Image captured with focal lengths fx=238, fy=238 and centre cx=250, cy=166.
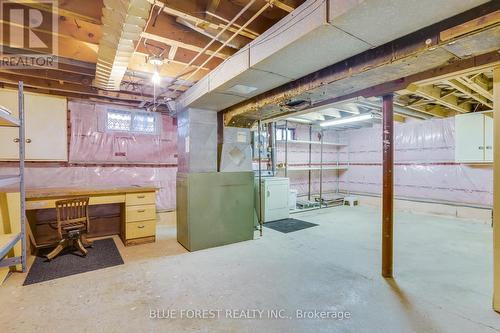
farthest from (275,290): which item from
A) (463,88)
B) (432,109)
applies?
(432,109)

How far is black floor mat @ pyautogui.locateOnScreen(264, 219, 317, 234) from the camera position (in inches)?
178

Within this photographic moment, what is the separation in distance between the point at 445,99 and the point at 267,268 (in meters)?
4.23

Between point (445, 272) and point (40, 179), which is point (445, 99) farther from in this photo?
point (40, 179)

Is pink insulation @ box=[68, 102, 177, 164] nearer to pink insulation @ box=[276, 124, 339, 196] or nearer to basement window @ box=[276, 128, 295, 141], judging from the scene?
basement window @ box=[276, 128, 295, 141]

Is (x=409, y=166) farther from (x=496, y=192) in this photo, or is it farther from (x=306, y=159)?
(x=496, y=192)

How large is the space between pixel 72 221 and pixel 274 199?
3523mm

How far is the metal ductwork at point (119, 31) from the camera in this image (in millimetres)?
1515

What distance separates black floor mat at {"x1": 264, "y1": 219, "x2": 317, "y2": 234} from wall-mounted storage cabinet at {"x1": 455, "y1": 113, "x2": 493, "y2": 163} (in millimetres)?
3562

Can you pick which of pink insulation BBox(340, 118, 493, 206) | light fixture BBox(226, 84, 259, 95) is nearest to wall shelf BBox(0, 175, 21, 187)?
light fixture BBox(226, 84, 259, 95)

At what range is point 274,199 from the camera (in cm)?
518

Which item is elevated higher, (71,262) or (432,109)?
(432,109)

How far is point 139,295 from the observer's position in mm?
2240

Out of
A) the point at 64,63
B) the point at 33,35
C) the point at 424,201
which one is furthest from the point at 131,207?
the point at 424,201

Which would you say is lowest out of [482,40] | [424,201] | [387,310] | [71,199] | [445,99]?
[387,310]
